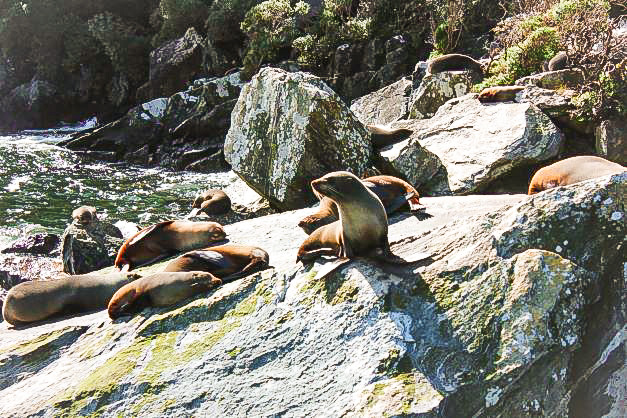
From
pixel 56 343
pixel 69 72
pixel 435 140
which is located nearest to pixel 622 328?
pixel 56 343

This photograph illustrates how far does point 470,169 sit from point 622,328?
5.24 m

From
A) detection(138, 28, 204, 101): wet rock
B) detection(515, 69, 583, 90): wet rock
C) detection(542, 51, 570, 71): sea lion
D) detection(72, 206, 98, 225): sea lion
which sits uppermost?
detection(138, 28, 204, 101): wet rock

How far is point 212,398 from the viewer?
12.8 feet

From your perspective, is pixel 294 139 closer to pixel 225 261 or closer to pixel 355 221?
pixel 225 261

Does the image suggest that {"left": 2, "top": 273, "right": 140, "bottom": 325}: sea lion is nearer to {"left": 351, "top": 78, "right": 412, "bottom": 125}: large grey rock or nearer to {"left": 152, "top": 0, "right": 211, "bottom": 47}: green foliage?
{"left": 351, "top": 78, "right": 412, "bottom": 125}: large grey rock

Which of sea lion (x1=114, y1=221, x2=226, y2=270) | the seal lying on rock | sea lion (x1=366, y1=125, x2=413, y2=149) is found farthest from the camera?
sea lion (x1=366, y1=125, x2=413, y2=149)

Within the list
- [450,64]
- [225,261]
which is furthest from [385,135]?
[450,64]

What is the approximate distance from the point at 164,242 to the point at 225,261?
173cm

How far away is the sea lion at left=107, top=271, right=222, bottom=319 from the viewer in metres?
5.15

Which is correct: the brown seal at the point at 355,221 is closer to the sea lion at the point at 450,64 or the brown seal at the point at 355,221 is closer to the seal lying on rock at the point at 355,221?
the seal lying on rock at the point at 355,221

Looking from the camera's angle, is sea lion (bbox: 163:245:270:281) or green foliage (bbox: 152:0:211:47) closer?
sea lion (bbox: 163:245:270:281)

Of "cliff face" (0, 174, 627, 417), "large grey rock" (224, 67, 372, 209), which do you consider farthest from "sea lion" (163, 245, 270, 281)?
"large grey rock" (224, 67, 372, 209)

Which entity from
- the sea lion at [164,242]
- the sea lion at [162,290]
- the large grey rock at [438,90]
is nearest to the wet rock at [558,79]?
the large grey rock at [438,90]

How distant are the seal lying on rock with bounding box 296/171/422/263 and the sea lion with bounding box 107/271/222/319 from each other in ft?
3.04
